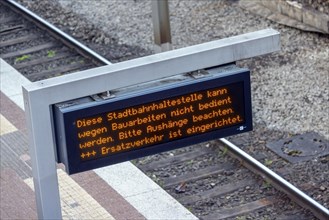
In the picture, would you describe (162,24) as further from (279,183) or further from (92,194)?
(279,183)

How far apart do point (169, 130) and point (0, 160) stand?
15.2ft

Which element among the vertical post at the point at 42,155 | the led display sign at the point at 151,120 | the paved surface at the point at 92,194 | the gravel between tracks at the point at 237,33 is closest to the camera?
the vertical post at the point at 42,155

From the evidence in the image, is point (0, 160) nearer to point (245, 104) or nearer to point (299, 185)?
point (299, 185)

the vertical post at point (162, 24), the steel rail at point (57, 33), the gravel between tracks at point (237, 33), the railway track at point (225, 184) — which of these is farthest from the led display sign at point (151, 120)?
the vertical post at point (162, 24)

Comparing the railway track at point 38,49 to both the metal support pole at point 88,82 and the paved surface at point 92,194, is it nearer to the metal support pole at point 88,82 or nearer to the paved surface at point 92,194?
the paved surface at point 92,194

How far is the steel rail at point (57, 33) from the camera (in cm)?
1541

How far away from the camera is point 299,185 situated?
1145cm

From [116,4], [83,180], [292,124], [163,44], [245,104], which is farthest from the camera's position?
[116,4]

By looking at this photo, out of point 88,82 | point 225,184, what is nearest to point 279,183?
point 225,184

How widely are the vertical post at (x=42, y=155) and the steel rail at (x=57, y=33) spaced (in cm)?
696

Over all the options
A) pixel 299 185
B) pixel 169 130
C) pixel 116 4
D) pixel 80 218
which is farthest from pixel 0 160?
pixel 116 4

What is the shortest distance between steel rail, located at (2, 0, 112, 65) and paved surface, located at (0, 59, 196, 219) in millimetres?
2862

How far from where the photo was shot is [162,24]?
15336 mm

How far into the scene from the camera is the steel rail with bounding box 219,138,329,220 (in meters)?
10.7
